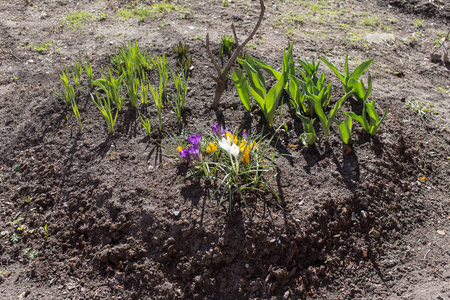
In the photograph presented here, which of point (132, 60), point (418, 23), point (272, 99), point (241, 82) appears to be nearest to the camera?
point (272, 99)

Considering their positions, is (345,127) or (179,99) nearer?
(345,127)

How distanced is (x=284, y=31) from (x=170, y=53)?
5.23 ft

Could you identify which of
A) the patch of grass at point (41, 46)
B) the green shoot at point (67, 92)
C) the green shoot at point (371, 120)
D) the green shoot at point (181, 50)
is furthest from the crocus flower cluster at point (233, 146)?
the patch of grass at point (41, 46)

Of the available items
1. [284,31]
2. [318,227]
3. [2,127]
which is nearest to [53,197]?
[2,127]

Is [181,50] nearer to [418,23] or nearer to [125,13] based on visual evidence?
[125,13]

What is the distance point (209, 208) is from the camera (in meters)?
2.09

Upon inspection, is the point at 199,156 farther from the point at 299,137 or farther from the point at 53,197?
the point at 53,197

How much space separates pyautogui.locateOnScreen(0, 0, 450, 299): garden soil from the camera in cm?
196

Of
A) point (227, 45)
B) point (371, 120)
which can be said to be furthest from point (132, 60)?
point (371, 120)

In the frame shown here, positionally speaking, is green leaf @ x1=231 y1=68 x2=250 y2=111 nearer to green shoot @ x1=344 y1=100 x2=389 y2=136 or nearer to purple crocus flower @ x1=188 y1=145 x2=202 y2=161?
purple crocus flower @ x1=188 y1=145 x2=202 y2=161

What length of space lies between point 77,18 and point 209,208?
380cm

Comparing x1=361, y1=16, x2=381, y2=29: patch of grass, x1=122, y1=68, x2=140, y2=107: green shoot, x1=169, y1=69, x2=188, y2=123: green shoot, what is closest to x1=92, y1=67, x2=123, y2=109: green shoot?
x1=122, y1=68, x2=140, y2=107: green shoot

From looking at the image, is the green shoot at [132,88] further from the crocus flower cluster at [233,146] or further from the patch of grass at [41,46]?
the patch of grass at [41,46]

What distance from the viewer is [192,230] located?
6.60 feet
